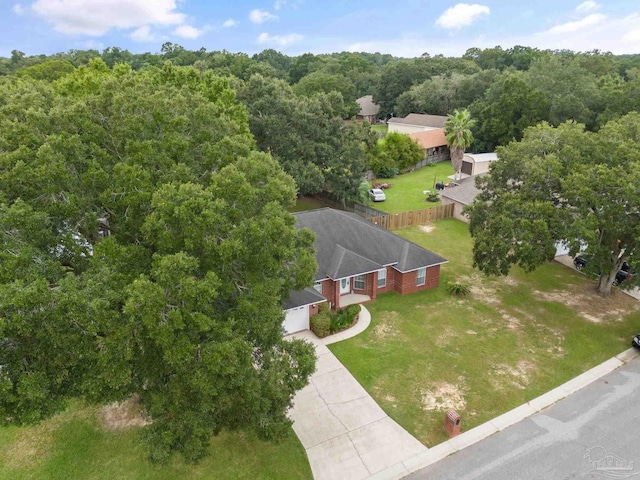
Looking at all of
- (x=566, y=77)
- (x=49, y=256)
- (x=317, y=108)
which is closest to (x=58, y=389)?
(x=49, y=256)

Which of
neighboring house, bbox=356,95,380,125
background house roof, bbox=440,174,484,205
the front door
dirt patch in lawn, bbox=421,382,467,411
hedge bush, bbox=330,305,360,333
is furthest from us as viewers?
neighboring house, bbox=356,95,380,125

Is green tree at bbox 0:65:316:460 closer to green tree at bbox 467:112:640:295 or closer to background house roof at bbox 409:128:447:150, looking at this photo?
green tree at bbox 467:112:640:295

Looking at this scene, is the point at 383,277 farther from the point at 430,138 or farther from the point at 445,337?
the point at 430,138

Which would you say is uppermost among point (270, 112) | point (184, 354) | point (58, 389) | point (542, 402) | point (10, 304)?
point (270, 112)

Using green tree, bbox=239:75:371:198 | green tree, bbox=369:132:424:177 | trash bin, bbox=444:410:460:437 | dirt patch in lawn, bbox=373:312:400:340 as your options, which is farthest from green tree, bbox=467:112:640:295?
green tree, bbox=369:132:424:177

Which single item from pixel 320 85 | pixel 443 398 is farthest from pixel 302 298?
pixel 320 85

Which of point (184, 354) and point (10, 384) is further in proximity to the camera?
point (184, 354)

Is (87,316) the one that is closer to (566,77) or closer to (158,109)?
(158,109)
